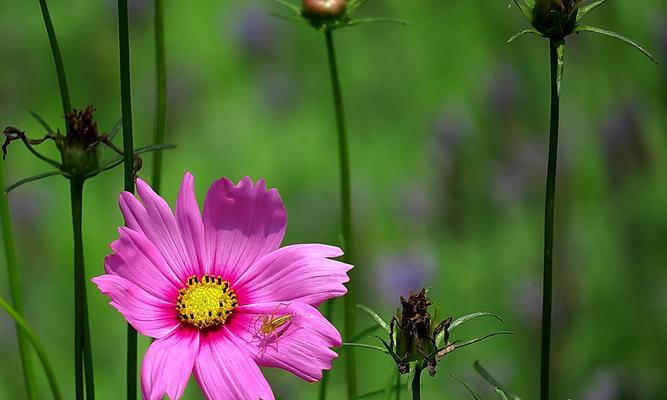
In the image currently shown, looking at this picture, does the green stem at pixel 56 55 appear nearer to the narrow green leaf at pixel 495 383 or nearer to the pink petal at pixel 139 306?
the pink petal at pixel 139 306

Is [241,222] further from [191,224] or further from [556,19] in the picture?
[556,19]

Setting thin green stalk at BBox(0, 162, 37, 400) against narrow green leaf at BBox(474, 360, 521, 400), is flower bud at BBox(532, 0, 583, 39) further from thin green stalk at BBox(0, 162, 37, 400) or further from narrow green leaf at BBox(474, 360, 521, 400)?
thin green stalk at BBox(0, 162, 37, 400)

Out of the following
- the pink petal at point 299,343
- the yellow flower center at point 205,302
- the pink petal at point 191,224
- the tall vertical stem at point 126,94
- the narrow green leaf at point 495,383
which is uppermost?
the tall vertical stem at point 126,94

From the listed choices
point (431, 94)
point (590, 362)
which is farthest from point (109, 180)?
point (590, 362)

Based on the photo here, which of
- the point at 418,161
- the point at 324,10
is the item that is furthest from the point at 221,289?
the point at 418,161

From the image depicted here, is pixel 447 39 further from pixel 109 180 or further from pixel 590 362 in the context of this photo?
pixel 590 362

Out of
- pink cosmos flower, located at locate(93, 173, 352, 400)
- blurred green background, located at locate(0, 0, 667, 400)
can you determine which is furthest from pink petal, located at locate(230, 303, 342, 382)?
blurred green background, located at locate(0, 0, 667, 400)

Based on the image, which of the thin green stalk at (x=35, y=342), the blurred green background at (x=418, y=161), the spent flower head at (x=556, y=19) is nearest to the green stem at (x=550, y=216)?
the spent flower head at (x=556, y=19)
